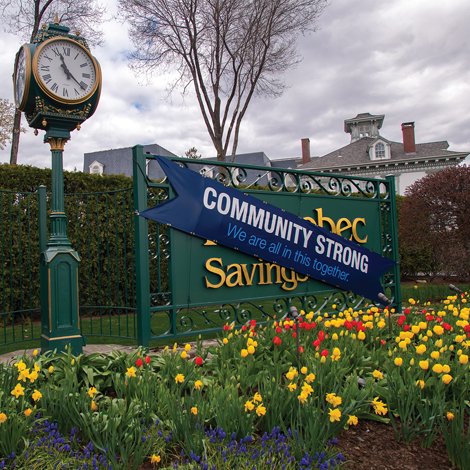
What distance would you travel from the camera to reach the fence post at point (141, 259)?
3.86 meters

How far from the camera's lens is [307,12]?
15.2 meters

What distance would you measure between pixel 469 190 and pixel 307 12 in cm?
1013

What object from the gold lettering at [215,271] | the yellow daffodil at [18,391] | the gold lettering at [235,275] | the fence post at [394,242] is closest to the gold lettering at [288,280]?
the gold lettering at [235,275]

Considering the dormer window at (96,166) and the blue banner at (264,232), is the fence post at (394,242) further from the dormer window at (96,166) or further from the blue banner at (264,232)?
the dormer window at (96,166)

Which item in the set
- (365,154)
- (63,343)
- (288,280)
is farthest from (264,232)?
(365,154)

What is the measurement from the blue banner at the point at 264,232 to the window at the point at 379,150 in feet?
86.2

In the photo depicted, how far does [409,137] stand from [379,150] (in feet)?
7.92

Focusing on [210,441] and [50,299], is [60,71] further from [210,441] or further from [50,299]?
[210,441]

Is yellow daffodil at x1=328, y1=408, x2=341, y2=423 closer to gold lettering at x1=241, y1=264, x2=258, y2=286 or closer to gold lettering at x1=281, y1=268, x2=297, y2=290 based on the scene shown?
gold lettering at x1=241, y1=264, x2=258, y2=286

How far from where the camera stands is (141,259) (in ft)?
12.7

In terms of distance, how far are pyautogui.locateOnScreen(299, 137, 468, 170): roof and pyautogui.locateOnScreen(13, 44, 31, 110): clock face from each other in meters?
28.4

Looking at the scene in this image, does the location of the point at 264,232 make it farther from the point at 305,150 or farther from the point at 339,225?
the point at 305,150

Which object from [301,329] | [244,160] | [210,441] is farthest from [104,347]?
[244,160]

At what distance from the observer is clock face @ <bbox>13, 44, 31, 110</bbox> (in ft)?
11.3
